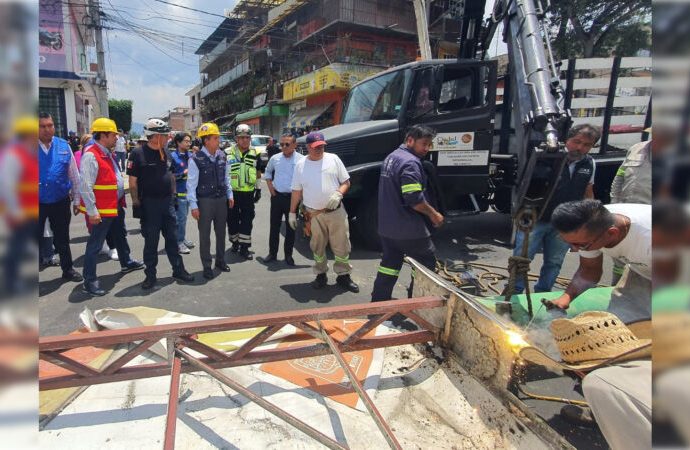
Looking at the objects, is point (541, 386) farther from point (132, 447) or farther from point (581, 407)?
point (132, 447)

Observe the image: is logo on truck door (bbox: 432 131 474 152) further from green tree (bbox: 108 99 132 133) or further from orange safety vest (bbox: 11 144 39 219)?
green tree (bbox: 108 99 132 133)

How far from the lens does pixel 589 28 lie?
14.8 m

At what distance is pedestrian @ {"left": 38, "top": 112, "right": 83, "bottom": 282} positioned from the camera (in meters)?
4.01

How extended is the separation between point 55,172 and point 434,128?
433 centimetres

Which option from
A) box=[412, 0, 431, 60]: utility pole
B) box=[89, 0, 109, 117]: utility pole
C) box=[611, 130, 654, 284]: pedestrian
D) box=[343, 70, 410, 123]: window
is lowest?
box=[611, 130, 654, 284]: pedestrian

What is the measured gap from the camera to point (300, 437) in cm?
212

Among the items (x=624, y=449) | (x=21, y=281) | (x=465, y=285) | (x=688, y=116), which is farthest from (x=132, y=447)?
(x=465, y=285)

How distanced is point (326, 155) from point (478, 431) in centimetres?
296

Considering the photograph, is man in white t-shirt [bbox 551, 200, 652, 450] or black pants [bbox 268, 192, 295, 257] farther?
black pants [bbox 268, 192, 295, 257]

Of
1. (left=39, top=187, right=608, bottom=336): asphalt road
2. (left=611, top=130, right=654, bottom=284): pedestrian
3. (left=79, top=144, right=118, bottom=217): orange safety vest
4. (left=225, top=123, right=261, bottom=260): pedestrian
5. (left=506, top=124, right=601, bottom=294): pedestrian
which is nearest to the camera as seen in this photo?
(left=611, top=130, right=654, bottom=284): pedestrian

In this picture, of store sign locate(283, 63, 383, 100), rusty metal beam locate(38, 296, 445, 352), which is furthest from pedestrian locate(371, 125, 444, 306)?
store sign locate(283, 63, 383, 100)

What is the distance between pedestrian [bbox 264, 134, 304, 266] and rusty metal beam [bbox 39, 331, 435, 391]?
258 centimetres

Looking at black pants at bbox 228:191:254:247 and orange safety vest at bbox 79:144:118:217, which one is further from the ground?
orange safety vest at bbox 79:144:118:217

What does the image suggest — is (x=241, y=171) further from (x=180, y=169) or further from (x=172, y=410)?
(x=172, y=410)
